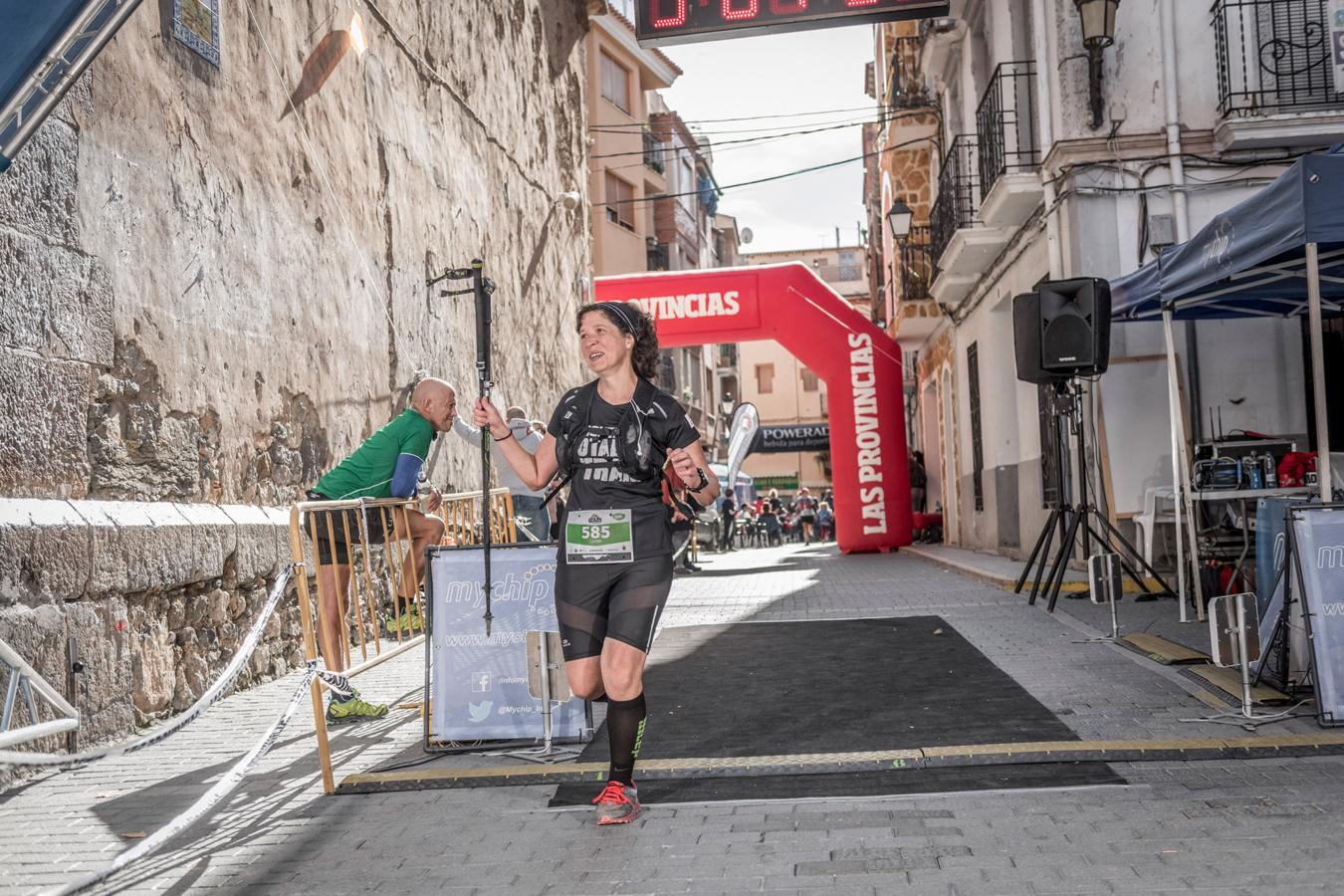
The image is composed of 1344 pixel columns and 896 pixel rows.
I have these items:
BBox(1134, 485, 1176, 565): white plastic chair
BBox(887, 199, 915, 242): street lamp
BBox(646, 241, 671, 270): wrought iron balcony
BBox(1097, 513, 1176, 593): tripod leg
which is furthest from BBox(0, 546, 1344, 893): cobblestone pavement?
BBox(646, 241, 671, 270): wrought iron balcony

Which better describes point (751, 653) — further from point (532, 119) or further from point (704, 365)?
point (704, 365)

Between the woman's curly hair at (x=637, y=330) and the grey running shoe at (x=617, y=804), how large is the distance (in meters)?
1.48

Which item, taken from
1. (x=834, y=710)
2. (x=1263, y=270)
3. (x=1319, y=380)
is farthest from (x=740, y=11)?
(x=834, y=710)

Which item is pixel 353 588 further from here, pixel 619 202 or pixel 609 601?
pixel 619 202

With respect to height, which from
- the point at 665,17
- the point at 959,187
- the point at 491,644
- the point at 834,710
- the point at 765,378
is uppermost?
the point at 765,378

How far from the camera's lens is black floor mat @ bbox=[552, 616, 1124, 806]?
4.90m

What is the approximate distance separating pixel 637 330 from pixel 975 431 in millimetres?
16332

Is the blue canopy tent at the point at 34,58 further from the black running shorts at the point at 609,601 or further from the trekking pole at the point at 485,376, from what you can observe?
the black running shorts at the point at 609,601

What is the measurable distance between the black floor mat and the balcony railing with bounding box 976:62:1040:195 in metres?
7.44

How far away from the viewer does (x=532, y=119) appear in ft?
59.0

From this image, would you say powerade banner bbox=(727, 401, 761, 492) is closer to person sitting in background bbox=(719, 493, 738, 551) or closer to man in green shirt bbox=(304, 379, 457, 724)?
person sitting in background bbox=(719, 493, 738, 551)

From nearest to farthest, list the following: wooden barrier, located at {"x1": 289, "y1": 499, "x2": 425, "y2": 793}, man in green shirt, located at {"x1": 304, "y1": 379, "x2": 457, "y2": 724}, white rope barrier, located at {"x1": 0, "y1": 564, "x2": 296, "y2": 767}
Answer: white rope barrier, located at {"x1": 0, "y1": 564, "x2": 296, "y2": 767}
wooden barrier, located at {"x1": 289, "y1": 499, "x2": 425, "y2": 793}
man in green shirt, located at {"x1": 304, "y1": 379, "x2": 457, "y2": 724}

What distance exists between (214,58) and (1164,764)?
6.84 meters

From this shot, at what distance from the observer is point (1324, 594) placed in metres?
5.42
